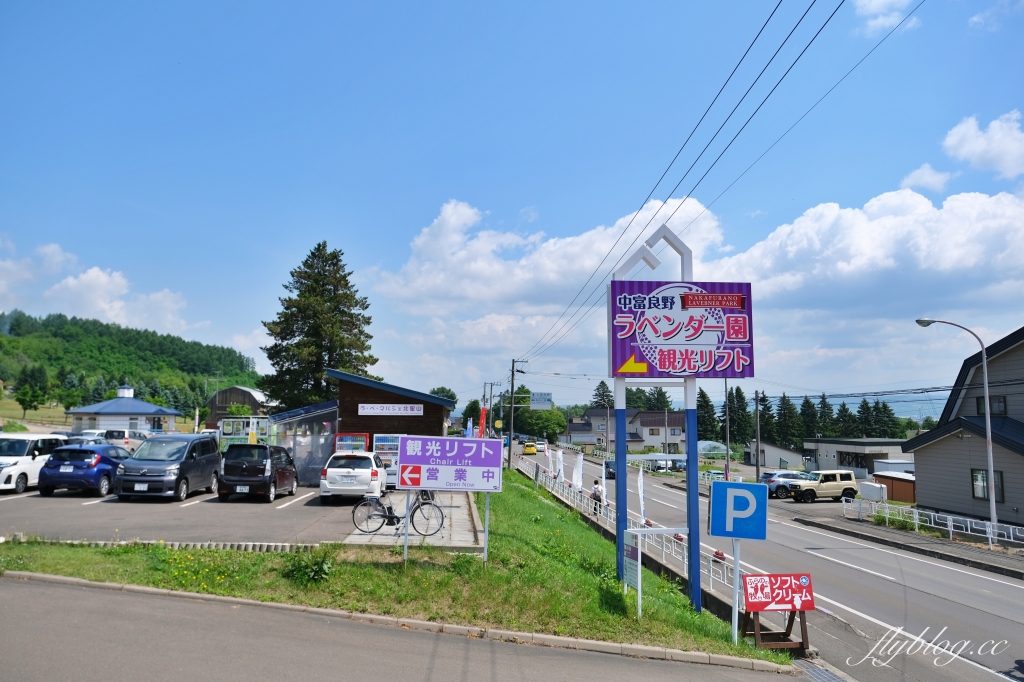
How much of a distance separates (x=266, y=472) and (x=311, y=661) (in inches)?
449

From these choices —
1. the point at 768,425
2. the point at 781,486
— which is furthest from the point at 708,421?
the point at 781,486

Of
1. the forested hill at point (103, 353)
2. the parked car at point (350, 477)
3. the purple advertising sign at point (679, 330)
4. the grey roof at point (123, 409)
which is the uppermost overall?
the forested hill at point (103, 353)

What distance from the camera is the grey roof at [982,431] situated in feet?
82.9

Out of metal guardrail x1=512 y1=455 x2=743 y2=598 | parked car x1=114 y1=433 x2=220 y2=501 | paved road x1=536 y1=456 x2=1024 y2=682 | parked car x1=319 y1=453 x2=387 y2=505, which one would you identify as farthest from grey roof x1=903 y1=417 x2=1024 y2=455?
parked car x1=114 y1=433 x2=220 y2=501

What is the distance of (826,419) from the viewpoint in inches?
4267

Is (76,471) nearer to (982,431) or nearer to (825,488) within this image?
(982,431)

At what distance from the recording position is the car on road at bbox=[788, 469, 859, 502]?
39.8m

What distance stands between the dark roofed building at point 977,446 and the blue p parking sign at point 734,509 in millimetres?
21514

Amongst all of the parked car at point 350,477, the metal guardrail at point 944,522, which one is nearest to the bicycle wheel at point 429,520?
the parked car at point 350,477

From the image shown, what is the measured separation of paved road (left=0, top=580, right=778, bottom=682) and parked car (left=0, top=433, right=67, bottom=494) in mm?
11139

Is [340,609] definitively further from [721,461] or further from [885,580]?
[721,461]

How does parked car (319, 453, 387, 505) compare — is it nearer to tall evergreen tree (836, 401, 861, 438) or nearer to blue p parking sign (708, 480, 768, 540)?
blue p parking sign (708, 480, 768, 540)

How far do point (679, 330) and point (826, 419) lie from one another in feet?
356

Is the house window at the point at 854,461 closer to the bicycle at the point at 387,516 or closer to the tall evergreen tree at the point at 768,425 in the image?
the tall evergreen tree at the point at 768,425
